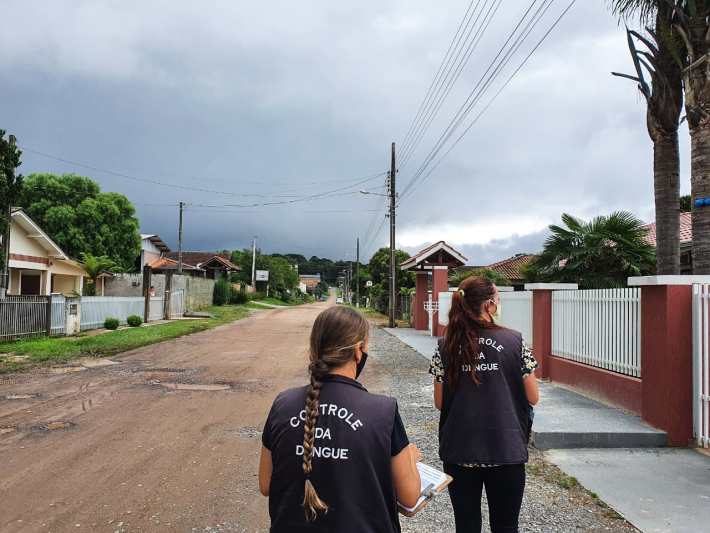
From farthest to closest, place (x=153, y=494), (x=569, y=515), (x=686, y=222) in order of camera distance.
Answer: (x=686, y=222), (x=153, y=494), (x=569, y=515)

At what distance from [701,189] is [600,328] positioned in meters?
2.46

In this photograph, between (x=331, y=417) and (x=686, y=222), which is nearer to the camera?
(x=331, y=417)

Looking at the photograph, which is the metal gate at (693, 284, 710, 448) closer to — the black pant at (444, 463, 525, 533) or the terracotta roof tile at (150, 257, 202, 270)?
the black pant at (444, 463, 525, 533)

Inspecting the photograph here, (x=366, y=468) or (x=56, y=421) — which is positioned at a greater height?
(x=366, y=468)

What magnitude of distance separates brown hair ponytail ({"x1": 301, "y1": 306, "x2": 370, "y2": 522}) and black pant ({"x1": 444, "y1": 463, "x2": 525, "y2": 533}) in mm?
1231

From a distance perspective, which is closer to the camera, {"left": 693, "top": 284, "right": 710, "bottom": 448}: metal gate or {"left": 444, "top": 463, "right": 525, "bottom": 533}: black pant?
{"left": 444, "top": 463, "right": 525, "bottom": 533}: black pant

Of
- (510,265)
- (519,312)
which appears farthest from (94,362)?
(510,265)

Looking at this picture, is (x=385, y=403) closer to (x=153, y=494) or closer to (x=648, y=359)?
(x=153, y=494)

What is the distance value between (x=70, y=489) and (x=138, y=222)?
4062 centimetres

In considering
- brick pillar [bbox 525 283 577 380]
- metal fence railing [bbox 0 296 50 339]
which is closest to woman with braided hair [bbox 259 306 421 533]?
brick pillar [bbox 525 283 577 380]

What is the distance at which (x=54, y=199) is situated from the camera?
131 ft

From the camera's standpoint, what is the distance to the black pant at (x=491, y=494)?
9.07ft

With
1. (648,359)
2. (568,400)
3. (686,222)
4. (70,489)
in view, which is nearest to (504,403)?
(70,489)

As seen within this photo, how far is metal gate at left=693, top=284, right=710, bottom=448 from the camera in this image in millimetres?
5762
